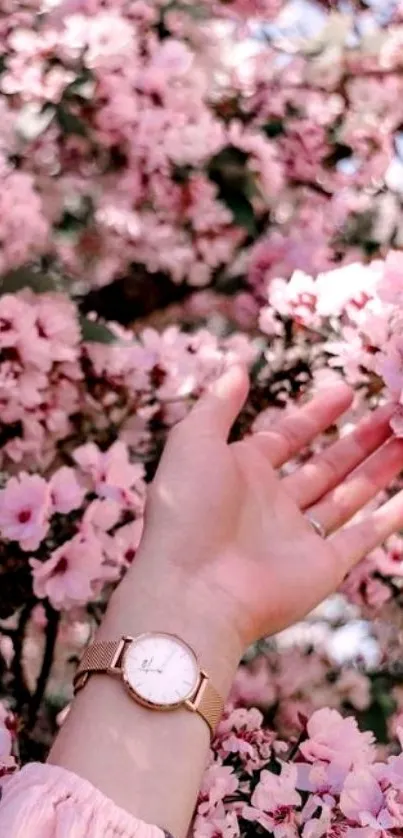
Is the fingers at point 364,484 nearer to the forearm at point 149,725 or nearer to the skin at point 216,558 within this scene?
the skin at point 216,558

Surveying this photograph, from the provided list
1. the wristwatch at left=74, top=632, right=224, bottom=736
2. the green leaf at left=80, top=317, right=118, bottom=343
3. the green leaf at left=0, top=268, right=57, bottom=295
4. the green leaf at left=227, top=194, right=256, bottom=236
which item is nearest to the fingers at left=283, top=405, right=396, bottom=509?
the wristwatch at left=74, top=632, right=224, bottom=736

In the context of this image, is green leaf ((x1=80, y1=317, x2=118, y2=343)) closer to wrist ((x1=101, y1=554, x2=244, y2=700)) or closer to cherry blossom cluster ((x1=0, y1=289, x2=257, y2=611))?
cherry blossom cluster ((x1=0, y1=289, x2=257, y2=611))

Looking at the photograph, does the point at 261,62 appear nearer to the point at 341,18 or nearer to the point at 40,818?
the point at 341,18

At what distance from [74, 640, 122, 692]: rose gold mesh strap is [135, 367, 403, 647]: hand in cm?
10

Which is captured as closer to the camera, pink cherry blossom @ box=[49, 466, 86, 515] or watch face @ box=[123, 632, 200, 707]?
watch face @ box=[123, 632, 200, 707]

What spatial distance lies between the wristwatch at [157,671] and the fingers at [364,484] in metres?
0.36

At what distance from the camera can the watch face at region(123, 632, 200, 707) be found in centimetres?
95

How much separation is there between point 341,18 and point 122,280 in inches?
31.5

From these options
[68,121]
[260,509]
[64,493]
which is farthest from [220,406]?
[68,121]

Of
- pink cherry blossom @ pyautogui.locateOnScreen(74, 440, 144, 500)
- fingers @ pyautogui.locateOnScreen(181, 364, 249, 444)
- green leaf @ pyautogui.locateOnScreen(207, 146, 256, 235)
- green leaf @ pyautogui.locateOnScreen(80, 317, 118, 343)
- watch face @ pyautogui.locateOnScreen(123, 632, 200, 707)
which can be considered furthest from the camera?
green leaf @ pyautogui.locateOnScreen(207, 146, 256, 235)

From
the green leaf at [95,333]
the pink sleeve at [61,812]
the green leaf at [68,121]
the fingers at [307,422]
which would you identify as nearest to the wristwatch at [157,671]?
the pink sleeve at [61,812]

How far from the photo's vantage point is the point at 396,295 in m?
1.31

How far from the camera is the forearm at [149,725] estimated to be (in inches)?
34.7

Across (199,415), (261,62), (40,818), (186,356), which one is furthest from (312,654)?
(261,62)
